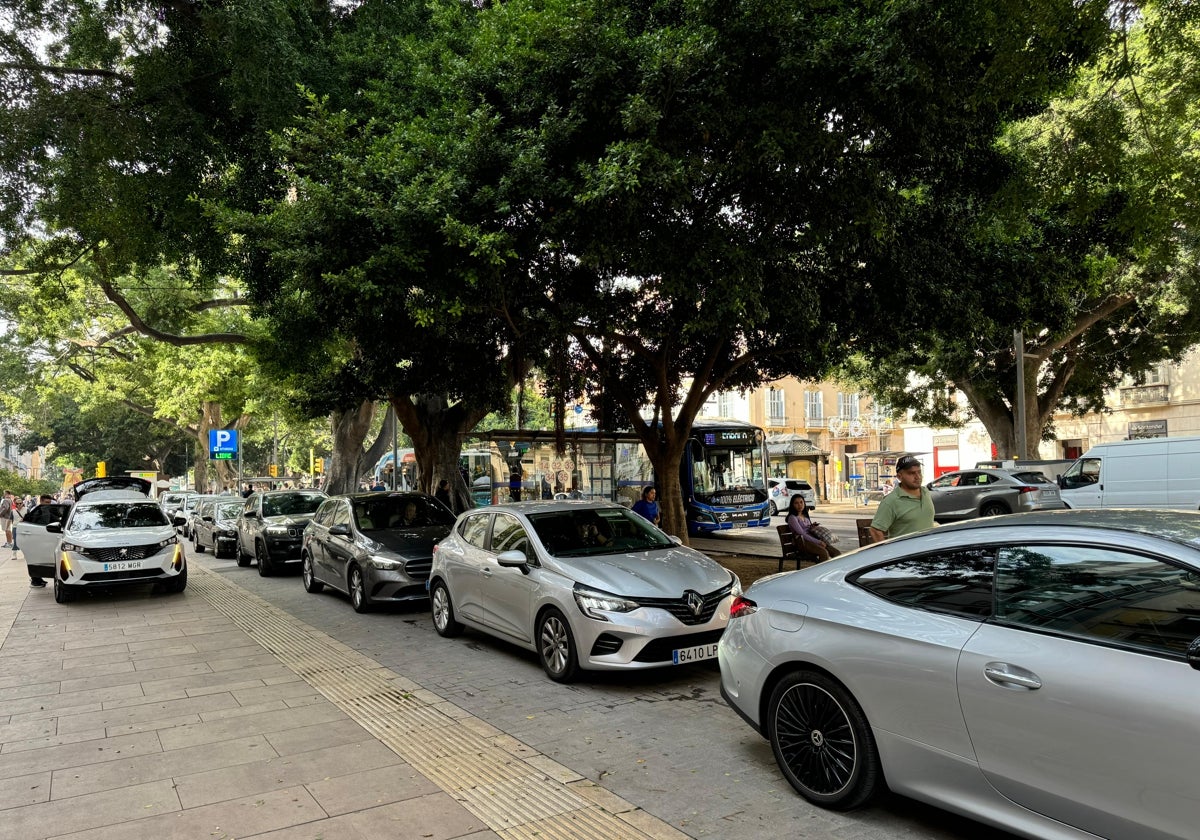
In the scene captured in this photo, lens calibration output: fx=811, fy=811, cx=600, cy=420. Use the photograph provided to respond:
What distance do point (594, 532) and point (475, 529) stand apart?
4.66 ft

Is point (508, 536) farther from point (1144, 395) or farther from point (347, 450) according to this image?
point (1144, 395)

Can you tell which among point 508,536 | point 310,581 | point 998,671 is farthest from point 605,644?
point 310,581

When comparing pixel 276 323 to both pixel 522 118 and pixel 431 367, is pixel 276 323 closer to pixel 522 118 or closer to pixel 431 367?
pixel 431 367

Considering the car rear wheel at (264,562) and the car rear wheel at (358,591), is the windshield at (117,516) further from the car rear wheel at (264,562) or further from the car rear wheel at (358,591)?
the car rear wheel at (358,591)

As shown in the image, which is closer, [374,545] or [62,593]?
[374,545]

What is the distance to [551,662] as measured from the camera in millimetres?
6676

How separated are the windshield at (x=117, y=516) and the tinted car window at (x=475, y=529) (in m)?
7.07

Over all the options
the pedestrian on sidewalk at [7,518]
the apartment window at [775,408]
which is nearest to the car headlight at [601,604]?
the pedestrian on sidewalk at [7,518]

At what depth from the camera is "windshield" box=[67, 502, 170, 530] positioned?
12241 mm

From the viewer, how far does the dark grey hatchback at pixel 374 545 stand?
33.3ft

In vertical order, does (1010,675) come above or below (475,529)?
below

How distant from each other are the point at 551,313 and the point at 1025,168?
6.48m

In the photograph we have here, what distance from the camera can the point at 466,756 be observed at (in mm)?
4945

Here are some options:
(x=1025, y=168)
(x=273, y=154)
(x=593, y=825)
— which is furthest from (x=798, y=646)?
(x=273, y=154)
